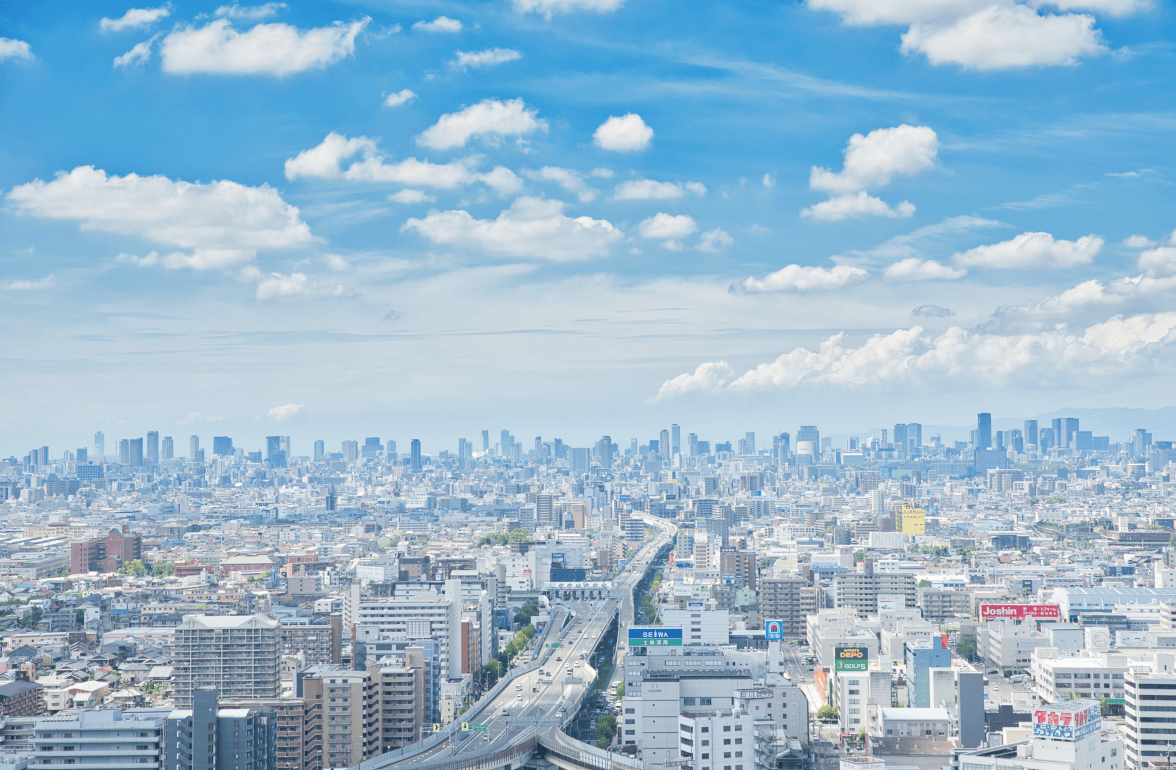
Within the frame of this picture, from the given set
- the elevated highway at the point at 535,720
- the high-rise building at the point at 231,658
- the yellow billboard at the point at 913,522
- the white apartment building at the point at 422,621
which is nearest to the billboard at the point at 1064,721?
the elevated highway at the point at 535,720

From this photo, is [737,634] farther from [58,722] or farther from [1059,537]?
[1059,537]

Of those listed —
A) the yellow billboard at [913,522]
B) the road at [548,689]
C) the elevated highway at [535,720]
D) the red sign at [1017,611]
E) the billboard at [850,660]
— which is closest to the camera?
the elevated highway at [535,720]

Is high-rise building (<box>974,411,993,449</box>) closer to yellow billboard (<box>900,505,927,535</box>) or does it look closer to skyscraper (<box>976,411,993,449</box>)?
skyscraper (<box>976,411,993,449</box>)

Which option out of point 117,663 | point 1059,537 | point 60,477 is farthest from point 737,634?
point 60,477

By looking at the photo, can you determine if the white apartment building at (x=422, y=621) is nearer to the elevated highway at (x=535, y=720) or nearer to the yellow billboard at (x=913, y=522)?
the elevated highway at (x=535, y=720)

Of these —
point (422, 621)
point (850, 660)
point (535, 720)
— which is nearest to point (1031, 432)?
point (422, 621)

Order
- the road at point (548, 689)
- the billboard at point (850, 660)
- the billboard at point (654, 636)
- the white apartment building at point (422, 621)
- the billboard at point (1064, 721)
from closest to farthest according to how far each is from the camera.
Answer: the billboard at point (1064, 721), the road at point (548, 689), the billboard at point (850, 660), the billboard at point (654, 636), the white apartment building at point (422, 621)

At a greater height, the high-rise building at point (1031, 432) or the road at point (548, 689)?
the high-rise building at point (1031, 432)
